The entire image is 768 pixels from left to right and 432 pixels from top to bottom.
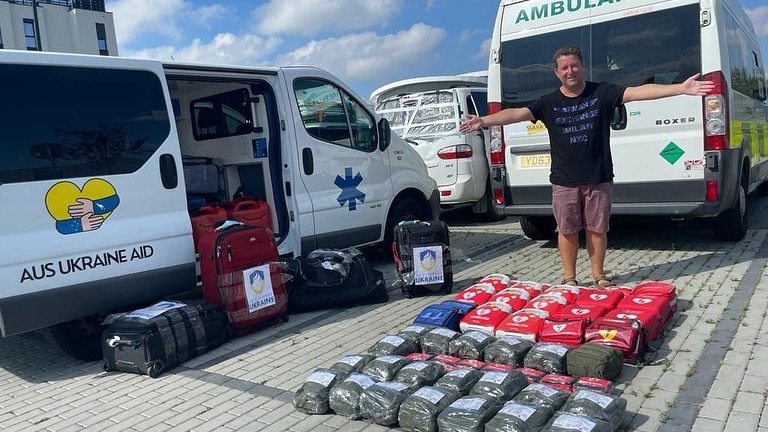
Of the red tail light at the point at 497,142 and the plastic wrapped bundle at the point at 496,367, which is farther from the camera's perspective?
the red tail light at the point at 497,142

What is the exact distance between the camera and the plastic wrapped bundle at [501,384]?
318 cm

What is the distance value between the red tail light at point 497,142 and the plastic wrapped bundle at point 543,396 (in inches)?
171

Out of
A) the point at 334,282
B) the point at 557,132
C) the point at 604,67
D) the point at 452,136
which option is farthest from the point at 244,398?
the point at 452,136

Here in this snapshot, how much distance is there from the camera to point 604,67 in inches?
257

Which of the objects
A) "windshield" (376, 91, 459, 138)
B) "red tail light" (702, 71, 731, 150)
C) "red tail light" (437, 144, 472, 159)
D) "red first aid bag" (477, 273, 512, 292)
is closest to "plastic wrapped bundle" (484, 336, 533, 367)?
"red first aid bag" (477, 273, 512, 292)

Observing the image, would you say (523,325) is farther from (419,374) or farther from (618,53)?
(618,53)

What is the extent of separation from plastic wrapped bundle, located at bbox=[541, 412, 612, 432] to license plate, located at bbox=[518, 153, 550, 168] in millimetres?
4386

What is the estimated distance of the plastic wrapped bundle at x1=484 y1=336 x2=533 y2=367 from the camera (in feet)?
12.1

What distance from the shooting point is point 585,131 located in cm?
529

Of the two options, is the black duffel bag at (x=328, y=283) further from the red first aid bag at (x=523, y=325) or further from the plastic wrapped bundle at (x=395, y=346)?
the red first aid bag at (x=523, y=325)

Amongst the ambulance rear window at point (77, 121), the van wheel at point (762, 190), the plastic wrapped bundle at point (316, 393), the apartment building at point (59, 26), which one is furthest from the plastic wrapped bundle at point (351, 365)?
the apartment building at point (59, 26)

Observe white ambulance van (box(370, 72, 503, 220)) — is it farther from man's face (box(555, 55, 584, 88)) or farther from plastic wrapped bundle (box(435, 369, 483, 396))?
plastic wrapped bundle (box(435, 369, 483, 396))

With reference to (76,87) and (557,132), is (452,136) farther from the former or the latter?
(76,87)

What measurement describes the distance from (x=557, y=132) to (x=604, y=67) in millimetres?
1607
